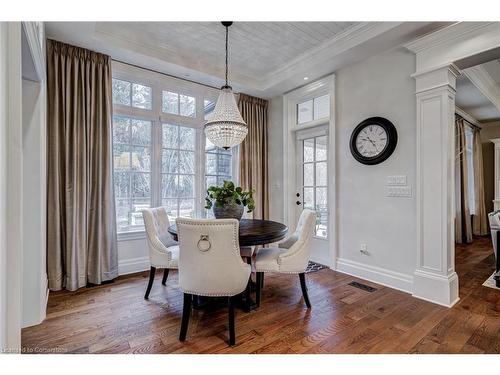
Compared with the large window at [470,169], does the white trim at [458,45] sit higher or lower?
higher

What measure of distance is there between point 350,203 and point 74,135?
328 cm

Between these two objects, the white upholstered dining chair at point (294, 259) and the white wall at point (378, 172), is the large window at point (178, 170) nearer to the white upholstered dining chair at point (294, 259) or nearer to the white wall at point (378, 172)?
the white upholstered dining chair at point (294, 259)

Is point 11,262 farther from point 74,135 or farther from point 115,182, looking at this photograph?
point 115,182

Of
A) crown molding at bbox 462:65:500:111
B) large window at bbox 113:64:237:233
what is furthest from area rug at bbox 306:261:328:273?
crown molding at bbox 462:65:500:111

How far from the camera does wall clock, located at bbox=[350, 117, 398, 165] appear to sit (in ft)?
9.50

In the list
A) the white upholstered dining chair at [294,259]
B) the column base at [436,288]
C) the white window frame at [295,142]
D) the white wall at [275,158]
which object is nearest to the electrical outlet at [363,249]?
the white window frame at [295,142]

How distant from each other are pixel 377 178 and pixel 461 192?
370 cm

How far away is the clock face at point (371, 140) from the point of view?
2975 mm

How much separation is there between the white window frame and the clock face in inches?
15.1

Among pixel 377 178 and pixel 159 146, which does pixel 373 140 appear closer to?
pixel 377 178

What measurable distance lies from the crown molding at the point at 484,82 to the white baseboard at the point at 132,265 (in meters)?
4.84

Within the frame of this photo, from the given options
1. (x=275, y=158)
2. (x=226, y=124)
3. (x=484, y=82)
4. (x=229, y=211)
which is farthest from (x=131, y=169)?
(x=484, y=82)
